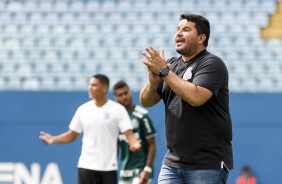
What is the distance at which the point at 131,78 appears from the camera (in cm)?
1355

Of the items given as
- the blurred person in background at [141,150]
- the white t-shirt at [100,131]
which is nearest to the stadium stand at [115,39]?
the blurred person in background at [141,150]

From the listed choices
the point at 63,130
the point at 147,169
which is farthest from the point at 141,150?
the point at 63,130

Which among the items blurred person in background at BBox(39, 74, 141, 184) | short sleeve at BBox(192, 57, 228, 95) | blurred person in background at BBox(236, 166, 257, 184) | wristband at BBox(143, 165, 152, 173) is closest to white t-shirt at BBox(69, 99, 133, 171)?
blurred person in background at BBox(39, 74, 141, 184)

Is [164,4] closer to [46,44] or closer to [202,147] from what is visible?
[46,44]

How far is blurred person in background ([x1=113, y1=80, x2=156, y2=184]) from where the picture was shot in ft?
27.7

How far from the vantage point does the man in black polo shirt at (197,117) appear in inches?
179

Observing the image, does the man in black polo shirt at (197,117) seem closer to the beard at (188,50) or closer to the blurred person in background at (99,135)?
the beard at (188,50)

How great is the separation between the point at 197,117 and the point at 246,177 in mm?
6960

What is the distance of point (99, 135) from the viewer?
795 cm

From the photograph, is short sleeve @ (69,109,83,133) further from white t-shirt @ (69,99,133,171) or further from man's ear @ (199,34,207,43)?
man's ear @ (199,34,207,43)

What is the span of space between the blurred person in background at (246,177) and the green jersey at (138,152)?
3179 millimetres

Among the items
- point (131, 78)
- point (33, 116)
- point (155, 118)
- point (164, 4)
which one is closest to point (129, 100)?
point (155, 118)

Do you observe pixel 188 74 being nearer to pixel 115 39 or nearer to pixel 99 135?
pixel 99 135

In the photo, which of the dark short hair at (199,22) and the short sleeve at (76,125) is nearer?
the dark short hair at (199,22)
